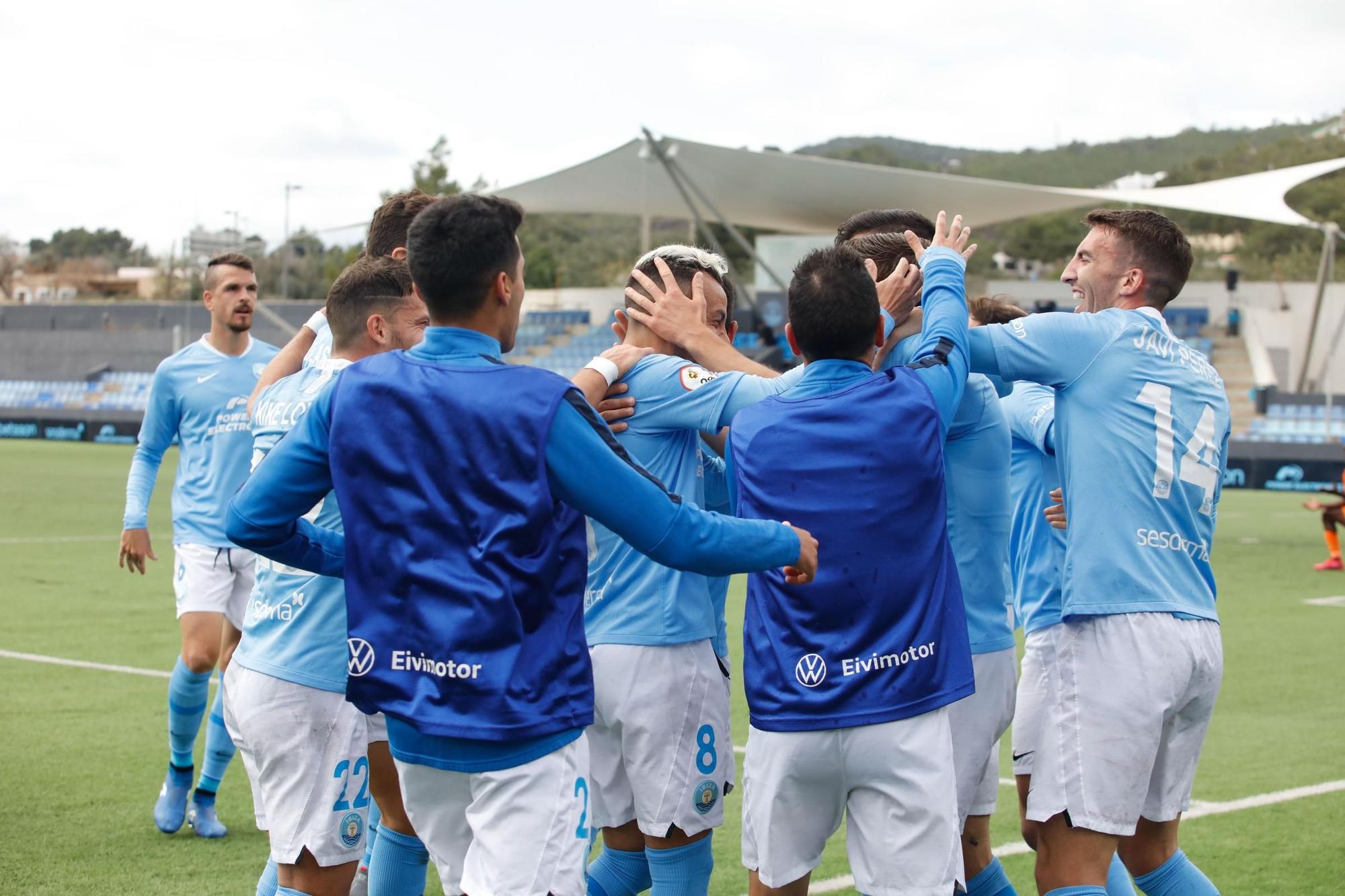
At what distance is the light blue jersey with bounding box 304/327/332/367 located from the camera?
13.5 ft

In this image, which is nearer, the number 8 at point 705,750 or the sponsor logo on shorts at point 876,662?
the sponsor logo on shorts at point 876,662

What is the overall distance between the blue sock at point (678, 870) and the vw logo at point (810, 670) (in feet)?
2.87

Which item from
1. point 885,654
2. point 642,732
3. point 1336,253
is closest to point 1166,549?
Result: point 885,654

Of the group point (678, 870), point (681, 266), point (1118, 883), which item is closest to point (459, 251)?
point (681, 266)

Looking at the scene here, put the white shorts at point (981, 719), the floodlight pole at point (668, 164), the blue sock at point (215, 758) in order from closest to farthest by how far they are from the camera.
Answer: the white shorts at point (981, 719) → the blue sock at point (215, 758) → the floodlight pole at point (668, 164)

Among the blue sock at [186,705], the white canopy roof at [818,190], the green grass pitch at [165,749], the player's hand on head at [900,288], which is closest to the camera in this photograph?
the player's hand on head at [900,288]

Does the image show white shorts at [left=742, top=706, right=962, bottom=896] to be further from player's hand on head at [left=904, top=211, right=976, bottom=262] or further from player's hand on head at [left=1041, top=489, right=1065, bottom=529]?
player's hand on head at [left=904, top=211, right=976, bottom=262]

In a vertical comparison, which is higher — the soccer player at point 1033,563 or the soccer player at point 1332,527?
the soccer player at point 1033,563

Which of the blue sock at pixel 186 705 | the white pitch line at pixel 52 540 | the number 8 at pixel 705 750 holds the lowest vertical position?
the white pitch line at pixel 52 540

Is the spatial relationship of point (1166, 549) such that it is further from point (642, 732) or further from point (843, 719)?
point (642, 732)

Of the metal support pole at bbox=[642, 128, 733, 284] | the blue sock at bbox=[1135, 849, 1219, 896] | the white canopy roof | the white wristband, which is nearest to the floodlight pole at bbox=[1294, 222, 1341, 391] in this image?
the white canopy roof

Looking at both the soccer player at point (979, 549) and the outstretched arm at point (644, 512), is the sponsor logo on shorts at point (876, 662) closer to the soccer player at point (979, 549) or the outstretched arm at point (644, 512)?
the outstretched arm at point (644, 512)

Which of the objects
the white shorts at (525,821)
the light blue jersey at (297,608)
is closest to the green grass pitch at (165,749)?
the light blue jersey at (297,608)

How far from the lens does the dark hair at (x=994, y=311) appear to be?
4.88 m
